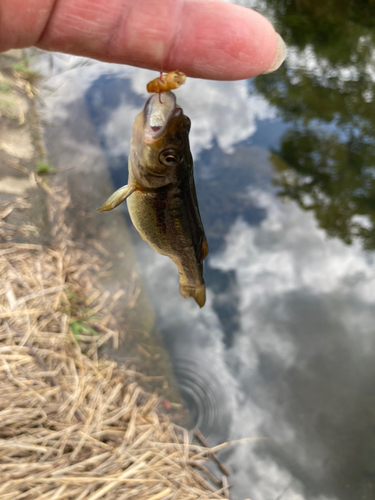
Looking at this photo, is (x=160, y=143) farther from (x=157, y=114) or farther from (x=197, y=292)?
(x=197, y=292)

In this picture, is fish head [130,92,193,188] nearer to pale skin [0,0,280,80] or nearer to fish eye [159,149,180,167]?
fish eye [159,149,180,167]

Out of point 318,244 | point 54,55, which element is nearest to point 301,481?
point 318,244

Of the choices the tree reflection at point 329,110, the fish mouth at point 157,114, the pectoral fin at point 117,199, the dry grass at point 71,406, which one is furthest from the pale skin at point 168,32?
the tree reflection at point 329,110

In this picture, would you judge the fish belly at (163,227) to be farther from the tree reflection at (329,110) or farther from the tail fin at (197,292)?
the tree reflection at (329,110)

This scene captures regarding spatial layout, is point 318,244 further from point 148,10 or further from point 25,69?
point 25,69

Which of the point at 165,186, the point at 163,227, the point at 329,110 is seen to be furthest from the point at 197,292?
the point at 329,110

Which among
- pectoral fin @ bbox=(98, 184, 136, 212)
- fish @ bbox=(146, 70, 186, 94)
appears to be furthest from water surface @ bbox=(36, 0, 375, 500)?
fish @ bbox=(146, 70, 186, 94)
